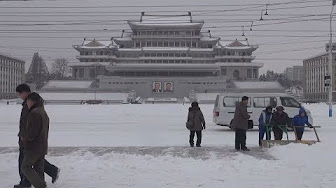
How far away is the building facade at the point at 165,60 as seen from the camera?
84938 millimetres

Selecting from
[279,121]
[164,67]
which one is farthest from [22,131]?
[164,67]

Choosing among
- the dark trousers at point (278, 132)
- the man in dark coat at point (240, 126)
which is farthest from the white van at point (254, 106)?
the man in dark coat at point (240, 126)

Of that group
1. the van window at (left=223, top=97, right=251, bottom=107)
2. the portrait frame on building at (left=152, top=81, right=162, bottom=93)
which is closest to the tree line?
the portrait frame on building at (left=152, top=81, right=162, bottom=93)

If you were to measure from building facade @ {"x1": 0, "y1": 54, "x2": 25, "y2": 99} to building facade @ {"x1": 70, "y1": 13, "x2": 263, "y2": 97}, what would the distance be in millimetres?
14406

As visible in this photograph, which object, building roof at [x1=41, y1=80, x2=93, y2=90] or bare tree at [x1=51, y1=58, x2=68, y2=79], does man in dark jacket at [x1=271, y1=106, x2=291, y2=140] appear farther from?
bare tree at [x1=51, y1=58, x2=68, y2=79]

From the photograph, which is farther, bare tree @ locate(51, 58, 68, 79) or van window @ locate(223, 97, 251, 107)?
bare tree @ locate(51, 58, 68, 79)

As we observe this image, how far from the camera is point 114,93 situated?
8194 centimetres

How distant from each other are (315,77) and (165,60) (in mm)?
42599

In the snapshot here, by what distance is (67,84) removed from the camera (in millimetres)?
86062

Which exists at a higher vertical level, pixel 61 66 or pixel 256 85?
pixel 61 66

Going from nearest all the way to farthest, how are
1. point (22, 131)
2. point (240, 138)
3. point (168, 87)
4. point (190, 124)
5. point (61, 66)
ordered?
point (22, 131) → point (240, 138) → point (190, 124) → point (168, 87) → point (61, 66)

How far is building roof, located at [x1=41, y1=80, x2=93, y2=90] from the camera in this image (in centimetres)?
8388

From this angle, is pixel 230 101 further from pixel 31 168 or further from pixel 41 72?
pixel 41 72

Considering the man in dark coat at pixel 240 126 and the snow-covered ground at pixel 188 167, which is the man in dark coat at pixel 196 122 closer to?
the snow-covered ground at pixel 188 167
